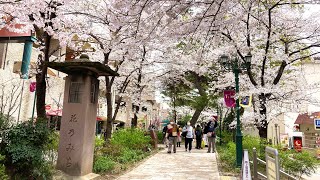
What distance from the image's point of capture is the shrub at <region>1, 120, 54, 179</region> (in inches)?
200

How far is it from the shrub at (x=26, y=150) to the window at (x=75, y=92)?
1230 mm

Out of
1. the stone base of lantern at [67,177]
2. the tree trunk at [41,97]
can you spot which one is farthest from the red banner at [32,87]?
the stone base of lantern at [67,177]

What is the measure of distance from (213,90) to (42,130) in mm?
19172

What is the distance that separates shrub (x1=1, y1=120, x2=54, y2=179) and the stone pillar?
2.77 feet

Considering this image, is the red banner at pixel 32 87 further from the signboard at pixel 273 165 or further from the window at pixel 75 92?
the signboard at pixel 273 165

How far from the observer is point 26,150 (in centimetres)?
509

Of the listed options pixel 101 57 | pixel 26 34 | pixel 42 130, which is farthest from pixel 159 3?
pixel 26 34

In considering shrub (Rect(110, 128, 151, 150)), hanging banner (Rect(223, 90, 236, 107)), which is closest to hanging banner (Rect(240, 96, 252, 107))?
hanging banner (Rect(223, 90, 236, 107))

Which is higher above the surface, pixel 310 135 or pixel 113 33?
pixel 113 33

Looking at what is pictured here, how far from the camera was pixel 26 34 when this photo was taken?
1595 cm

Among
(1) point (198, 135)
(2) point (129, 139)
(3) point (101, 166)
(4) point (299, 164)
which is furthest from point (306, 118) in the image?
(3) point (101, 166)

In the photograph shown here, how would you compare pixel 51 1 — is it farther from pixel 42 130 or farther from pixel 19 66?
pixel 19 66

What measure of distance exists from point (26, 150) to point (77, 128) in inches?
57.7

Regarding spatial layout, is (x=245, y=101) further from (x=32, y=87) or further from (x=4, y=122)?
(x=32, y=87)
